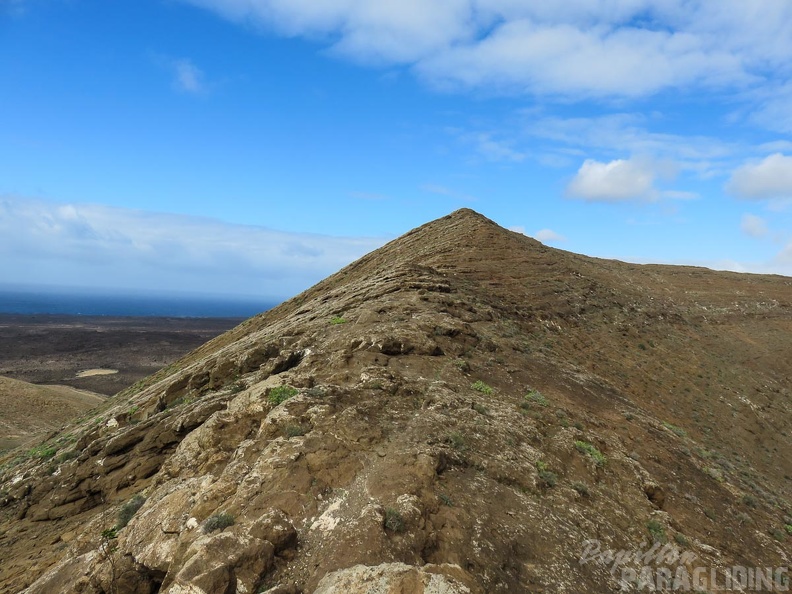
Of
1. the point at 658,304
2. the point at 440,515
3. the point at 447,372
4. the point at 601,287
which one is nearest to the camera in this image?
the point at 440,515

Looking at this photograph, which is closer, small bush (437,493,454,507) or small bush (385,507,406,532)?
small bush (385,507,406,532)

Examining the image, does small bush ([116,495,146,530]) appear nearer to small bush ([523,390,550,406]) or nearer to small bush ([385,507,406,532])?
small bush ([385,507,406,532])

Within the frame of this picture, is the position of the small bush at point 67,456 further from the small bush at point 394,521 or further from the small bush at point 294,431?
the small bush at point 394,521

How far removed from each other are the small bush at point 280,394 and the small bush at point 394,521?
4.28m

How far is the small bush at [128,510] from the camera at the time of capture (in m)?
8.51

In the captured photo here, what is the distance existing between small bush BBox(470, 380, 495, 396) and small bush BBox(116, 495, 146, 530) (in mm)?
8697

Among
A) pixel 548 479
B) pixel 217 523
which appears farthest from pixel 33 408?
pixel 548 479

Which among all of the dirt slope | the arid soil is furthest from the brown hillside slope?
the arid soil

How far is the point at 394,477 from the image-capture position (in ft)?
27.2

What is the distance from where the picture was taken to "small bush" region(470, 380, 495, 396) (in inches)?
510

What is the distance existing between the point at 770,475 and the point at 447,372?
55.6 feet

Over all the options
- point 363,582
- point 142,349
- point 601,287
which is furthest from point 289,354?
point 142,349

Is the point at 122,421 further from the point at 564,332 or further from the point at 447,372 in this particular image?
the point at 564,332

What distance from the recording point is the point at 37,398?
4319 centimetres
